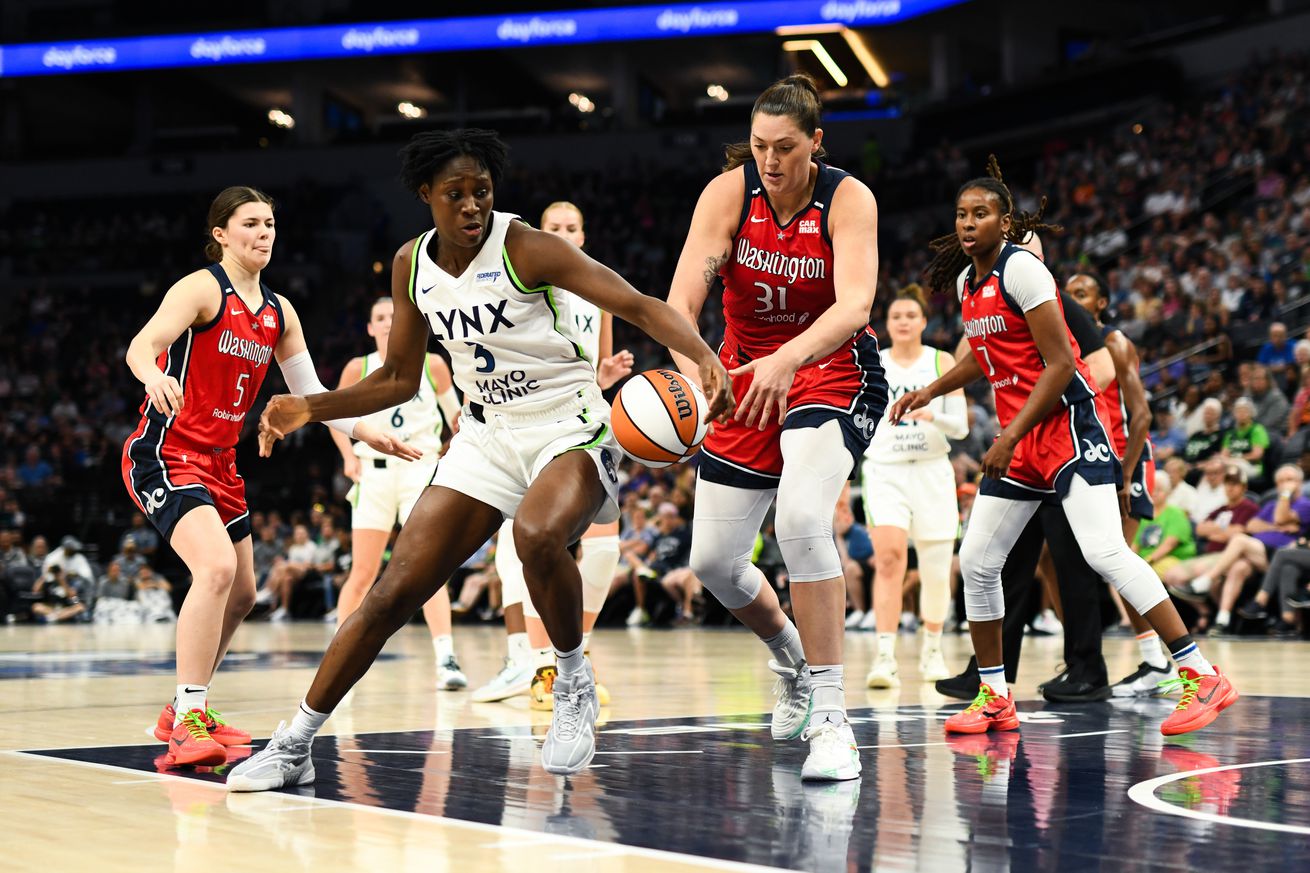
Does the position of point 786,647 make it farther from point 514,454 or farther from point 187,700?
point 187,700

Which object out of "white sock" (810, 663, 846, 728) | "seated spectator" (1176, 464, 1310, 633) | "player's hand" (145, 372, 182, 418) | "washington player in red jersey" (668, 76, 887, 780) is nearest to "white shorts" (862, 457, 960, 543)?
"washington player in red jersey" (668, 76, 887, 780)

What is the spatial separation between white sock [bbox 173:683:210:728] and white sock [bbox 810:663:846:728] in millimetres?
2069

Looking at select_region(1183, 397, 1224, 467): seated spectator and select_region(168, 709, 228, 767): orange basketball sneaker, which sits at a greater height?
select_region(1183, 397, 1224, 467): seated spectator

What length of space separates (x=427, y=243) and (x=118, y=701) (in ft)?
12.8

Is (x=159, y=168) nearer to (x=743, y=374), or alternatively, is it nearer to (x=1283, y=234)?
(x=1283, y=234)

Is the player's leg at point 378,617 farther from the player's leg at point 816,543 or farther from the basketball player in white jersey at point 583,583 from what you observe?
the basketball player in white jersey at point 583,583

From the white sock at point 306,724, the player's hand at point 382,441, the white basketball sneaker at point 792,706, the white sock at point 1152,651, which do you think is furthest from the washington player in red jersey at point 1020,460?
the white sock at point 306,724

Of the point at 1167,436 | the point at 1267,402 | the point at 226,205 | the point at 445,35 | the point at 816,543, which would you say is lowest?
the point at 816,543

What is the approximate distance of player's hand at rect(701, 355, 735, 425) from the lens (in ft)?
13.5

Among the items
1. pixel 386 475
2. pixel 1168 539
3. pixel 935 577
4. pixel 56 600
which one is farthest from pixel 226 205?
pixel 56 600

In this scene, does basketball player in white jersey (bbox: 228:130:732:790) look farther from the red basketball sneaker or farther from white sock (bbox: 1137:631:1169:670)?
white sock (bbox: 1137:631:1169:670)

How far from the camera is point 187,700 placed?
5.14m

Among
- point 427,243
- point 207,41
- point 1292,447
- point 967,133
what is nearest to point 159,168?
point 207,41

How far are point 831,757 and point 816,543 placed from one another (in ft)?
2.17
